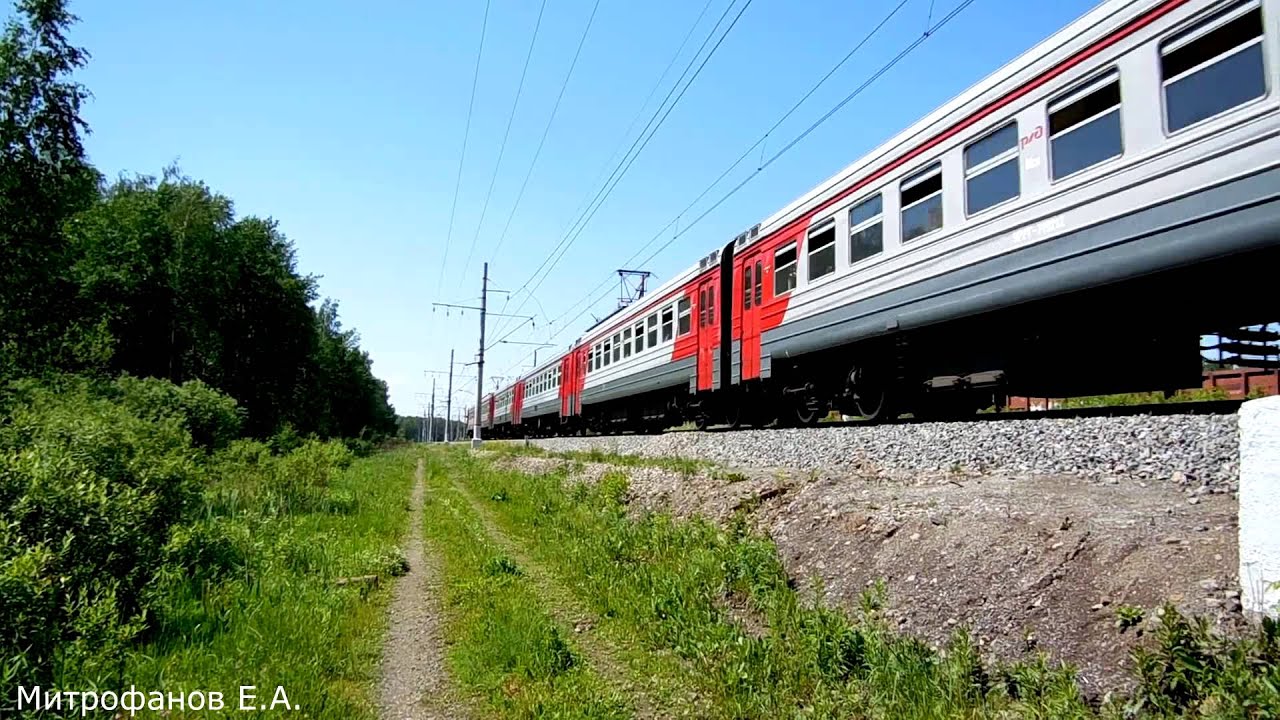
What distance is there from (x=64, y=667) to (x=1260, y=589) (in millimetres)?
5460

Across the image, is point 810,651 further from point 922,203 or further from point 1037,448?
point 922,203

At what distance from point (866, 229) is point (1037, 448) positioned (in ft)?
13.4

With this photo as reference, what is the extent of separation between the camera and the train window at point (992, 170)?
6.93 m

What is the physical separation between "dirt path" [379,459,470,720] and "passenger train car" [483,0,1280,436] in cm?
571

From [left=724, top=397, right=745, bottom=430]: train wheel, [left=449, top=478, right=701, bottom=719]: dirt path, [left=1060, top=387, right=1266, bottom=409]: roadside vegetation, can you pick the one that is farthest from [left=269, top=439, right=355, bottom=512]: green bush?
[left=1060, top=387, right=1266, bottom=409]: roadside vegetation

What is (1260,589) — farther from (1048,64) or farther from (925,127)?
(925,127)

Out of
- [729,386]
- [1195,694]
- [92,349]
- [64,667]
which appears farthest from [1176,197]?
[92,349]

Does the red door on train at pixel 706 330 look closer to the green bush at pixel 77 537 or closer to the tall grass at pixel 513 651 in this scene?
the tall grass at pixel 513 651

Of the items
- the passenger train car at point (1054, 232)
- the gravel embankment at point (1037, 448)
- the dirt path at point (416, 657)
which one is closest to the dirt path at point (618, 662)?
the dirt path at point (416, 657)

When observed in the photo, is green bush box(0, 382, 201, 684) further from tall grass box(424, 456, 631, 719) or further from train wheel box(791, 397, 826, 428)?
train wheel box(791, 397, 826, 428)

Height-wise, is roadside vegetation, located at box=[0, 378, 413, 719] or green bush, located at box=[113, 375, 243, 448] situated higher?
green bush, located at box=[113, 375, 243, 448]

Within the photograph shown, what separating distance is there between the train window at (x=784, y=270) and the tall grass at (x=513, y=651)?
20.2ft

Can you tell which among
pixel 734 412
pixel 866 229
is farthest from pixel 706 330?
pixel 866 229

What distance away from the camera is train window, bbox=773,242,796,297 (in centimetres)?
1125
